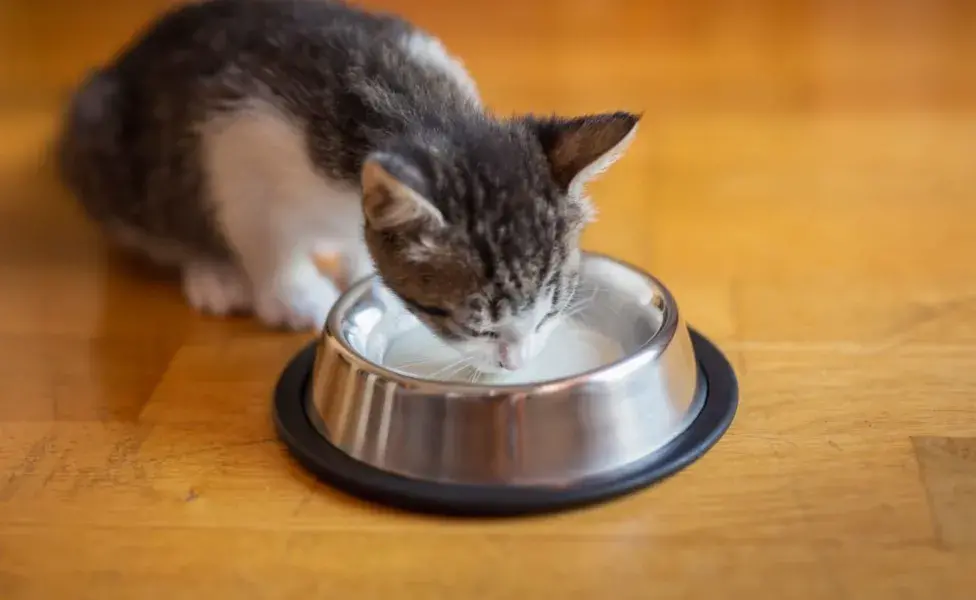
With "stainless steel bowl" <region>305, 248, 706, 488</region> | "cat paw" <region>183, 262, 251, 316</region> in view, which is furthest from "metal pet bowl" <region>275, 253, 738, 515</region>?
"cat paw" <region>183, 262, 251, 316</region>

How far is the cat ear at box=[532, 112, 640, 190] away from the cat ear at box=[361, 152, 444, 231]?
17 centimetres

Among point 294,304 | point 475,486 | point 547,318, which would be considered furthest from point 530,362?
point 294,304

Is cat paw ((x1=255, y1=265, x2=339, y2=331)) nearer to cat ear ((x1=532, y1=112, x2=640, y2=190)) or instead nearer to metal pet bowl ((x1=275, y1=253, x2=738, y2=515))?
metal pet bowl ((x1=275, y1=253, x2=738, y2=515))

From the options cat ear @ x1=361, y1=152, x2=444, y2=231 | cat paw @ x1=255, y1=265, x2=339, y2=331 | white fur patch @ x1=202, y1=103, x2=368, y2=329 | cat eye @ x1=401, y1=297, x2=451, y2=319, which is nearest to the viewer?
cat ear @ x1=361, y1=152, x2=444, y2=231

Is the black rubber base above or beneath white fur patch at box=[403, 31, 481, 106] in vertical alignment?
beneath

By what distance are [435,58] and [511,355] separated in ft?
1.81

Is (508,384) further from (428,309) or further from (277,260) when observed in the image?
(277,260)

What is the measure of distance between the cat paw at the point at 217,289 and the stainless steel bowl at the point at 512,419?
43 centimetres

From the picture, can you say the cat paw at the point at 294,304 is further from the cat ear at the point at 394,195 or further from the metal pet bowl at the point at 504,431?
the cat ear at the point at 394,195

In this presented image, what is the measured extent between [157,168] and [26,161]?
0.77m

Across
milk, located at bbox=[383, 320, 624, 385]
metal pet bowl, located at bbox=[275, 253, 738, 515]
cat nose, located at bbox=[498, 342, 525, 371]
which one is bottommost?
milk, located at bbox=[383, 320, 624, 385]

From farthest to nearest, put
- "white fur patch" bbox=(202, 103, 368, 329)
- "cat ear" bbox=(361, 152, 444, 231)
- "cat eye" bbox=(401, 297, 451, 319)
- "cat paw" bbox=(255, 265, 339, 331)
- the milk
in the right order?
1. "cat paw" bbox=(255, 265, 339, 331)
2. "white fur patch" bbox=(202, 103, 368, 329)
3. the milk
4. "cat eye" bbox=(401, 297, 451, 319)
5. "cat ear" bbox=(361, 152, 444, 231)

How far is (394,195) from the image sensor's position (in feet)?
3.82

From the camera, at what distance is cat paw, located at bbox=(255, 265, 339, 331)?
1643 mm
